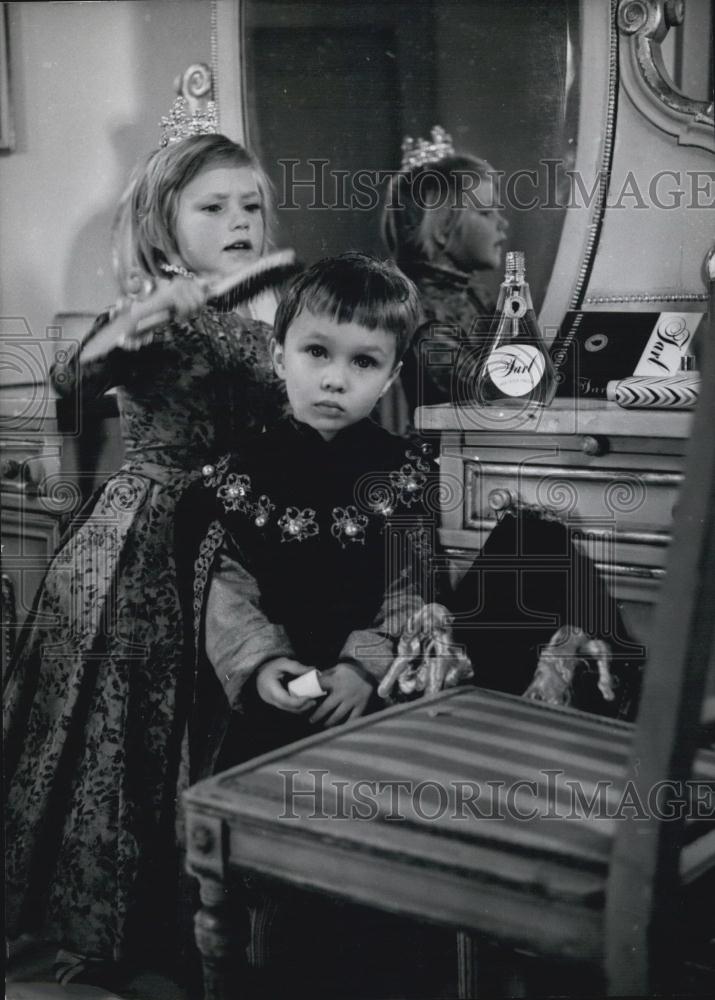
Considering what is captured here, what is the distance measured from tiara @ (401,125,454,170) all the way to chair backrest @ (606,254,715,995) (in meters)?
0.54

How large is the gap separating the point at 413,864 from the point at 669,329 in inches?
30.1

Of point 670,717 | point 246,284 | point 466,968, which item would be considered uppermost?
point 246,284

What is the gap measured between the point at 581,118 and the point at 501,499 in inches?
20.5

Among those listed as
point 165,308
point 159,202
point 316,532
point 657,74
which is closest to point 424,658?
point 316,532

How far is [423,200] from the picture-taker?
133cm

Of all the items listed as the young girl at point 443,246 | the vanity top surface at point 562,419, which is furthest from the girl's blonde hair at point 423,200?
the vanity top surface at point 562,419

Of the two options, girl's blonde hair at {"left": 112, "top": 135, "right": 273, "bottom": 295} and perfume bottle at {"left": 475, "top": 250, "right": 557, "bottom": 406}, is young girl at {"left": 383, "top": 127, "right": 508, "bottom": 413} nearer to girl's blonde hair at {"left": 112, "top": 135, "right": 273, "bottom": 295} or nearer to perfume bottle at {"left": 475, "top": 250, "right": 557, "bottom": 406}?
perfume bottle at {"left": 475, "top": 250, "right": 557, "bottom": 406}

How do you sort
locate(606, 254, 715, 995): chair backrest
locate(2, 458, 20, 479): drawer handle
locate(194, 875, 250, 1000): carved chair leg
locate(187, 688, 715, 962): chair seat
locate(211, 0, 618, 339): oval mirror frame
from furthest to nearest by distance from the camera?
locate(2, 458, 20, 479): drawer handle, locate(211, 0, 618, 339): oval mirror frame, locate(194, 875, 250, 1000): carved chair leg, locate(187, 688, 715, 962): chair seat, locate(606, 254, 715, 995): chair backrest

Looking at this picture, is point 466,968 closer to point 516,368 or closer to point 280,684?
point 280,684

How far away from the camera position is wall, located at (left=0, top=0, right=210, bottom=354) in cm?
135

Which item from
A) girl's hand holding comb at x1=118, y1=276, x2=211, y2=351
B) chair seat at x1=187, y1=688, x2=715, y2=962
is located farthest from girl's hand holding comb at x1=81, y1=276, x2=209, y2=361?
chair seat at x1=187, y1=688, x2=715, y2=962

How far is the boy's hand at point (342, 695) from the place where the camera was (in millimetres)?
1309

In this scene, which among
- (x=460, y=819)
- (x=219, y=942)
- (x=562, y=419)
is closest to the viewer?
(x=460, y=819)

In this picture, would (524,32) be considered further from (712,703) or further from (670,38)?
(712,703)
